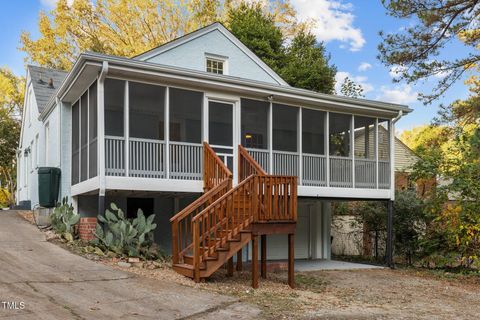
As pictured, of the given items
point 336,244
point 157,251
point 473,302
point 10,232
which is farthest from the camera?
point 336,244

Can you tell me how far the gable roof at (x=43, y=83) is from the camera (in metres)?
17.9

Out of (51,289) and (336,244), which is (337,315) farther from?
(336,244)

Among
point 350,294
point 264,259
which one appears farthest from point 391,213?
point 264,259

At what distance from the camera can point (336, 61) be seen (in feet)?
89.1

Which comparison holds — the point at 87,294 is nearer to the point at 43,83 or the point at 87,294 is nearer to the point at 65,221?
the point at 65,221

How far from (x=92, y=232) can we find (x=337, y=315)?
6.08m

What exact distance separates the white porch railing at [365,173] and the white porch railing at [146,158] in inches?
248

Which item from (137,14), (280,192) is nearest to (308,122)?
(280,192)

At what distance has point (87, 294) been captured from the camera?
7.59 m

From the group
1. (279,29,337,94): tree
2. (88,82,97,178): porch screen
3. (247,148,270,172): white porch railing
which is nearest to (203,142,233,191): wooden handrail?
(247,148,270,172): white porch railing

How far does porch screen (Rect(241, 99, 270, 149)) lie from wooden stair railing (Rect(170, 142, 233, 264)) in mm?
2974

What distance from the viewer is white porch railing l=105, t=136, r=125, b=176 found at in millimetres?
11000

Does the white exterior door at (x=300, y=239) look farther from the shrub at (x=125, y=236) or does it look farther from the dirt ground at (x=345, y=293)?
the shrub at (x=125, y=236)

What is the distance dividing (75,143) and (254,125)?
19.0ft
